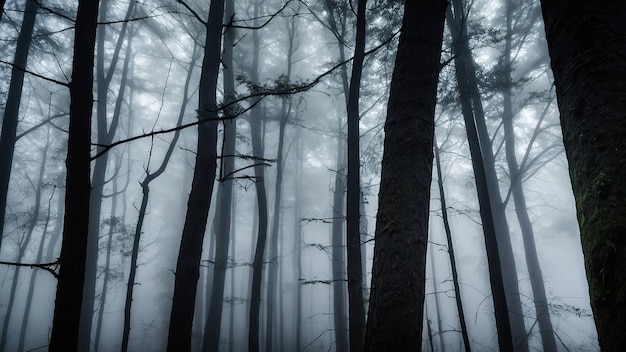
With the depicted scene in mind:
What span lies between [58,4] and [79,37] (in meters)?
12.4

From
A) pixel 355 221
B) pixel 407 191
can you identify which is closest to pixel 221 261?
pixel 355 221

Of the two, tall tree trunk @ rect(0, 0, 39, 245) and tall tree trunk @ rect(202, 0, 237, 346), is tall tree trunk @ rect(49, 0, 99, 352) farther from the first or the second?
tall tree trunk @ rect(0, 0, 39, 245)

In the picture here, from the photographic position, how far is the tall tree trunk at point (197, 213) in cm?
440

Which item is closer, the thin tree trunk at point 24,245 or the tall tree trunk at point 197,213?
the tall tree trunk at point 197,213

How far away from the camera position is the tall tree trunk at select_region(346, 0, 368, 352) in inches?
205

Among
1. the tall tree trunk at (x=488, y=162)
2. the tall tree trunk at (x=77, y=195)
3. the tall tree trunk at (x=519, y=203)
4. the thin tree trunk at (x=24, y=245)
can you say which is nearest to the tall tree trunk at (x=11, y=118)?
the tall tree trunk at (x=77, y=195)

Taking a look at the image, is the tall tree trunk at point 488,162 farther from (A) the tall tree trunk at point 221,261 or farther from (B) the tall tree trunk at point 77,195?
(B) the tall tree trunk at point 77,195

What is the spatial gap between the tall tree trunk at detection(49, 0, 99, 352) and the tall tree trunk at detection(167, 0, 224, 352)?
1399 millimetres

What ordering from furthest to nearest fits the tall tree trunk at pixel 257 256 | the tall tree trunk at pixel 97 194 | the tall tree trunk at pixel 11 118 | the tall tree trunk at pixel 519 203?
1. the tall tree trunk at pixel 97 194
2. the tall tree trunk at pixel 519 203
3. the tall tree trunk at pixel 257 256
4. the tall tree trunk at pixel 11 118

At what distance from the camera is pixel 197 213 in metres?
4.77

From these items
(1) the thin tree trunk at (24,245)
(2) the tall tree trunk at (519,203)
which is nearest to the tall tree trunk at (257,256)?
(2) the tall tree trunk at (519,203)

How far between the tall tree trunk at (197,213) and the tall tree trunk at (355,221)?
241 cm

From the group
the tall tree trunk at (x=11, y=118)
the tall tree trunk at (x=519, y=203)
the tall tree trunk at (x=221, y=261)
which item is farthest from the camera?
the tall tree trunk at (x=519, y=203)

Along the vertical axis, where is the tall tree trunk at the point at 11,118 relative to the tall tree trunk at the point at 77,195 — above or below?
above
